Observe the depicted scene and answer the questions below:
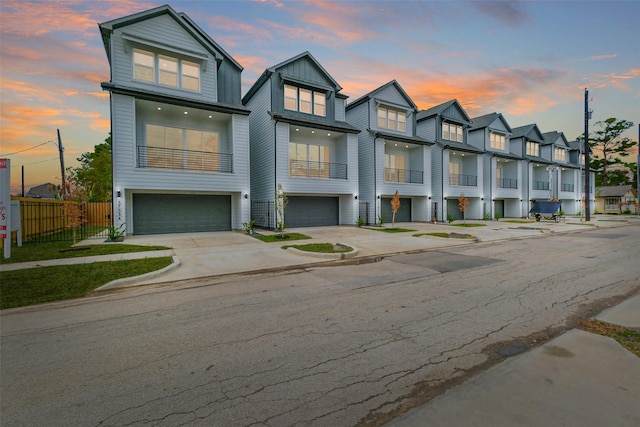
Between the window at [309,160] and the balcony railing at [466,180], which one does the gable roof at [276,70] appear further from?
the balcony railing at [466,180]

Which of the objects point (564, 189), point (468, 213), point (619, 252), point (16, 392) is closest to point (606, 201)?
point (564, 189)

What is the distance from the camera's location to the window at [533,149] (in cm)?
3981

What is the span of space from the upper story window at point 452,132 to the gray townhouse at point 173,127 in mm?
21225

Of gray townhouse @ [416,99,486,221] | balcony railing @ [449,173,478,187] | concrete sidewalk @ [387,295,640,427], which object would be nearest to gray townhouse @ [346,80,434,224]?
gray townhouse @ [416,99,486,221]

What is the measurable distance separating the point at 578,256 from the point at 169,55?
893 inches

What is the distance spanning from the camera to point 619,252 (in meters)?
11.8

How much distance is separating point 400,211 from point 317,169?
32.9 feet

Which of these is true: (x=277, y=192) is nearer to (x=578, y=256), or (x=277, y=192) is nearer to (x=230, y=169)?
A: (x=230, y=169)

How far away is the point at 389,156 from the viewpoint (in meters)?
27.3

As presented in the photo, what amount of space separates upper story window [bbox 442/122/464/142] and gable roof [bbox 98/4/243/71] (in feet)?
69.4

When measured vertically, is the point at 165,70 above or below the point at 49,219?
above

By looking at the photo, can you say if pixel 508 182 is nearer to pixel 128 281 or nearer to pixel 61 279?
pixel 128 281

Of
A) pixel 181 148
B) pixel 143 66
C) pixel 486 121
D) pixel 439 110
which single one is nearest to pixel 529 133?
pixel 486 121

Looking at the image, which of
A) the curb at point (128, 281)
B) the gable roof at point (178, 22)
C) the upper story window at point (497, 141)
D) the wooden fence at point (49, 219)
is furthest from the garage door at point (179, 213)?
the upper story window at point (497, 141)
